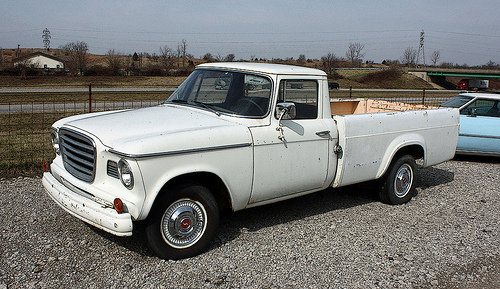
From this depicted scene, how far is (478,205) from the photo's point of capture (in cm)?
645

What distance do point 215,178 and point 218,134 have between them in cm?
45

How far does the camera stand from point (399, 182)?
6266 mm

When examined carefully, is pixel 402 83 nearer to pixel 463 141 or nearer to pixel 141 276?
pixel 463 141

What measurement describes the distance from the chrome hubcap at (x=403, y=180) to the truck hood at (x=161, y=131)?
2811 millimetres

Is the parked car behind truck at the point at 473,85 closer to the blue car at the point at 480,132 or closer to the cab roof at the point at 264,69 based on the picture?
the blue car at the point at 480,132

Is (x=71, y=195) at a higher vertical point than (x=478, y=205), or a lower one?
higher

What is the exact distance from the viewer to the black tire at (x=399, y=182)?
6.11 m

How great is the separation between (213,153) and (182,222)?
28.3 inches

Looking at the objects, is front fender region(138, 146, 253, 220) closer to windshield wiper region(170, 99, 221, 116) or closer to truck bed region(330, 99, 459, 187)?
windshield wiper region(170, 99, 221, 116)

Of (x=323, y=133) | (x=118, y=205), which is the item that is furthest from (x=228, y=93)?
(x=118, y=205)

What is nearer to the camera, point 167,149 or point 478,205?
point 167,149

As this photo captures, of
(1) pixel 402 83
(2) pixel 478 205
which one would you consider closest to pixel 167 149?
(2) pixel 478 205

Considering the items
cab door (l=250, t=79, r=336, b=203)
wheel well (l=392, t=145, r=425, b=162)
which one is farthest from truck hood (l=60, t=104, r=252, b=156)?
wheel well (l=392, t=145, r=425, b=162)

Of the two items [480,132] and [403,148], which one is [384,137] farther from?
[480,132]
